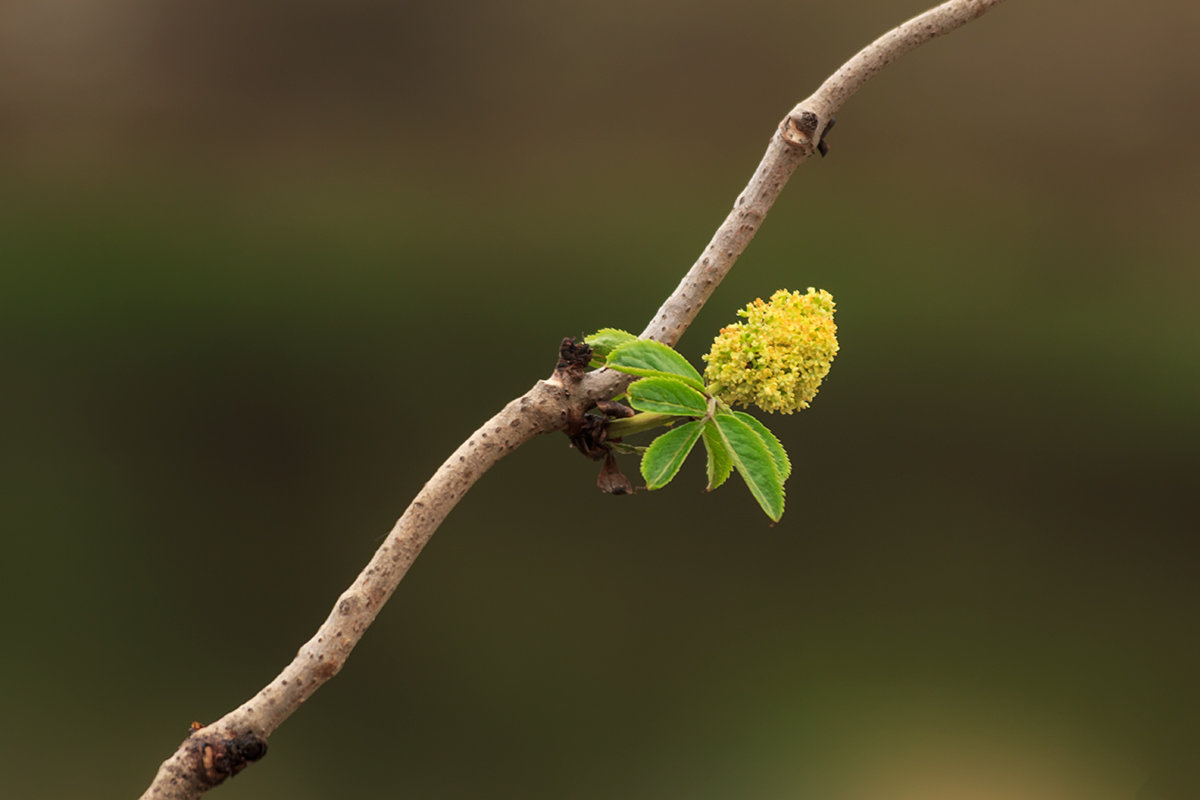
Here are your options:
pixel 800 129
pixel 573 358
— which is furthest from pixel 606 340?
pixel 800 129

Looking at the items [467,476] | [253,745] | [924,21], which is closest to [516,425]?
[467,476]

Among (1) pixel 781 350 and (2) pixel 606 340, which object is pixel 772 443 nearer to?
(1) pixel 781 350

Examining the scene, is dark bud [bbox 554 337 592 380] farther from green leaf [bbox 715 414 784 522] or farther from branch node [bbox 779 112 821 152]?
branch node [bbox 779 112 821 152]

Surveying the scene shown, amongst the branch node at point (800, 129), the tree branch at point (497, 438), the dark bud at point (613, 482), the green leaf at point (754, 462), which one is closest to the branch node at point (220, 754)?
the tree branch at point (497, 438)

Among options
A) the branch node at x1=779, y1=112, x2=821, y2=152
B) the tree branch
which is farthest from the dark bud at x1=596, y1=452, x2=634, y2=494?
the branch node at x1=779, y1=112, x2=821, y2=152

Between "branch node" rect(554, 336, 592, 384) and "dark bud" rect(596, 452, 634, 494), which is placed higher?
"branch node" rect(554, 336, 592, 384)

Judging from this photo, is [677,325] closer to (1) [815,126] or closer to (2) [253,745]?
(1) [815,126]

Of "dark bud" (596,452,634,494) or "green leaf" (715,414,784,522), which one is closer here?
"green leaf" (715,414,784,522)

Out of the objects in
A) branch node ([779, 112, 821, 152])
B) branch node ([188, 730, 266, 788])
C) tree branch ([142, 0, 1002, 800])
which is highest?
branch node ([779, 112, 821, 152])
